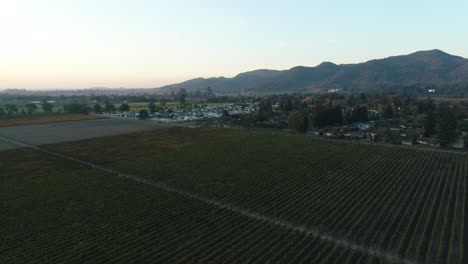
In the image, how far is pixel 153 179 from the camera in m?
27.2

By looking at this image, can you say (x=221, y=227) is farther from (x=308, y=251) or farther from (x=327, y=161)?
(x=327, y=161)

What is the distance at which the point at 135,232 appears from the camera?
1702 cm

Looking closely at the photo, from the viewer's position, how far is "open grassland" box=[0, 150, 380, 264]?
48.1 ft

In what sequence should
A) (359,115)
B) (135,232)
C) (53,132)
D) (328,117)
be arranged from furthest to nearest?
(359,115), (328,117), (53,132), (135,232)

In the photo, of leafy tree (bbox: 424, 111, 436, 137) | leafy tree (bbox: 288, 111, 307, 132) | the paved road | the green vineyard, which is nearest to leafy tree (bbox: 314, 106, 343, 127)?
leafy tree (bbox: 288, 111, 307, 132)

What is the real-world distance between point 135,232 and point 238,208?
269 inches

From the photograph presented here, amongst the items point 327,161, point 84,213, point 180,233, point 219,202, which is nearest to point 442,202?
point 327,161

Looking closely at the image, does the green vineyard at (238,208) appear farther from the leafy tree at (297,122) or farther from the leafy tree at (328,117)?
the leafy tree at (328,117)

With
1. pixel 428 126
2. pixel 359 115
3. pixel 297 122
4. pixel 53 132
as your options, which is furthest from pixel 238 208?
pixel 359 115

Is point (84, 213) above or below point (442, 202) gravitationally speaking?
above

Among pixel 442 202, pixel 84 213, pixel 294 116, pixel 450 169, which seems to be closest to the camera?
pixel 84 213

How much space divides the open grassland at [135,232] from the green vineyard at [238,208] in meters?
0.06

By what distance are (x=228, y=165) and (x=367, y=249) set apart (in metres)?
18.1

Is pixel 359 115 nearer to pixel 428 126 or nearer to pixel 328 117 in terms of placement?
pixel 328 117
